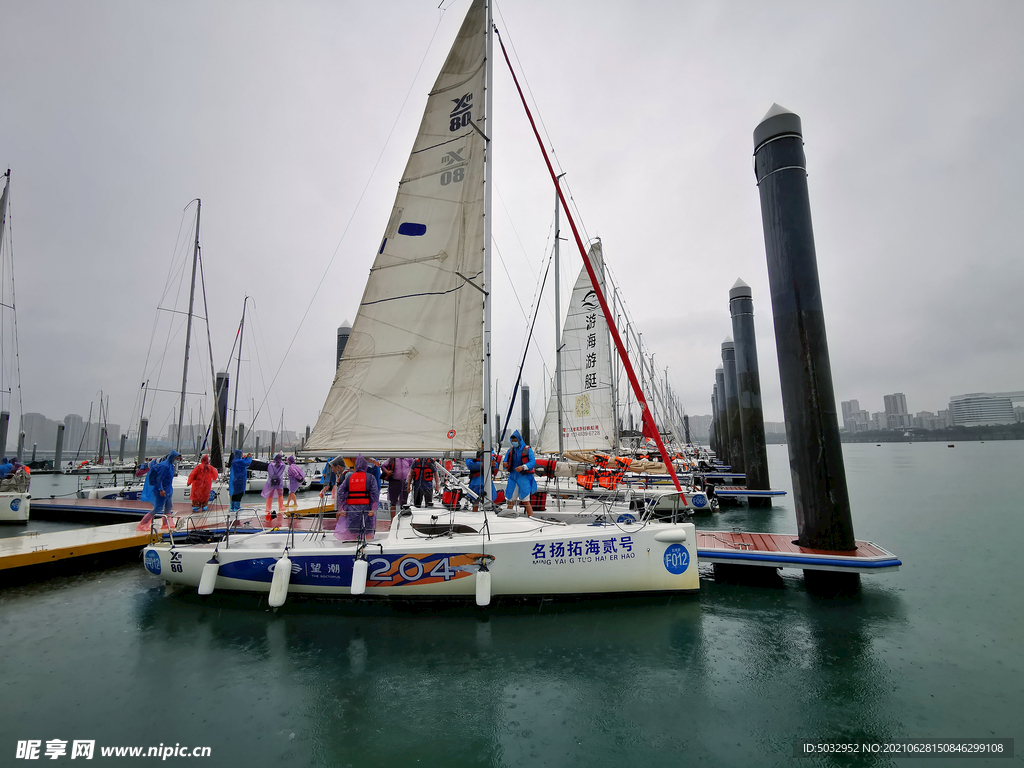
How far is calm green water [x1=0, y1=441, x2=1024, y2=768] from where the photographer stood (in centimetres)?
371

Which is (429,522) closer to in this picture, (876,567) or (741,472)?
(876,567)

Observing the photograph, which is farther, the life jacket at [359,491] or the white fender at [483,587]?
the life jacket at [359,491]

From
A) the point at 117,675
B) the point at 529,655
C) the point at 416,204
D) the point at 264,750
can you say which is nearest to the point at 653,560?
the point at 529,655

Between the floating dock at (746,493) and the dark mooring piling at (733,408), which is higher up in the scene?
the dark mooring piling at (733,408)

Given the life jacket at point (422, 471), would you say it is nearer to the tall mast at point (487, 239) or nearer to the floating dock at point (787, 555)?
the tall mast at point (487, 239)

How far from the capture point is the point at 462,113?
8.11 metres

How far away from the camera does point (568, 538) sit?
6.22 metres

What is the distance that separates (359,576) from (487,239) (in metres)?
5.40

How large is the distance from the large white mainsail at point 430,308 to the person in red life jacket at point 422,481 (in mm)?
1647

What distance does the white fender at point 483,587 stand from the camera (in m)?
5.98

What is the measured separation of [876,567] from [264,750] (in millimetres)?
7827

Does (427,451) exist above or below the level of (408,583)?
above

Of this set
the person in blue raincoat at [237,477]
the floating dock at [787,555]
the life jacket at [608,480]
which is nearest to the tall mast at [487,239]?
the floating dock at [787,555]

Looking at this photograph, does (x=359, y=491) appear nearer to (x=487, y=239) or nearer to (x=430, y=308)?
(x=430, y=308)
